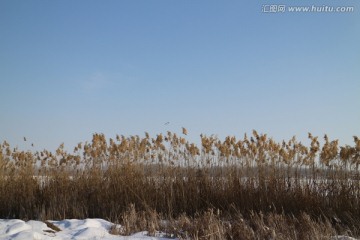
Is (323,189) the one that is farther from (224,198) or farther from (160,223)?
(160,223)

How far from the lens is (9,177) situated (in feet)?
26.9

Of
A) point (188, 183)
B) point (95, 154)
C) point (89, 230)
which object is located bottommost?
point (89, 230)

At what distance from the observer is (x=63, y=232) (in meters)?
4.78

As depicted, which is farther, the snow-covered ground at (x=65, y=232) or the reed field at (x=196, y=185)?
the reed field at (x=196, y=185)

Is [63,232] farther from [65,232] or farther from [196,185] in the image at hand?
[196,185]

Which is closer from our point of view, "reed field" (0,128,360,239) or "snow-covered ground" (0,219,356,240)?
"snow-covered ground" (0,219,356,240)

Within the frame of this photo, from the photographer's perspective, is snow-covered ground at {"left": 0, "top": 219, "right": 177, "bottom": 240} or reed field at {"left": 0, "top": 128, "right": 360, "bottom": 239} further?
reed field at {"left": 0, "top": 128, "right": 360, "bottom": 239}

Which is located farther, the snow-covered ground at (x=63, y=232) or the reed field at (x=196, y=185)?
the reed field at (x=196, y=185)

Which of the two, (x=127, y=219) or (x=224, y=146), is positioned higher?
(x=224, y=146)

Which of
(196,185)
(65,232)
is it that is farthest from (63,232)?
(196,185)

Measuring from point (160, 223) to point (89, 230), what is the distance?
0.96 m

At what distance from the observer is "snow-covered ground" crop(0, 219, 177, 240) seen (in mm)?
4336

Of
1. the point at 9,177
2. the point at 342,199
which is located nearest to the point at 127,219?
the point at 342,199

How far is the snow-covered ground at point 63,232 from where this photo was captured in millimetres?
4336
